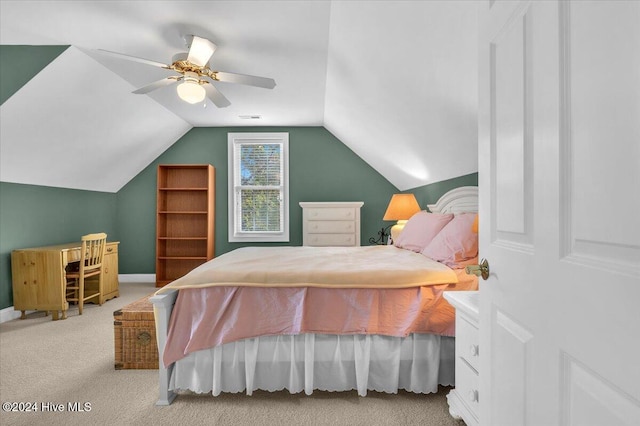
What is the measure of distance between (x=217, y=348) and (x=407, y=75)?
2.25m

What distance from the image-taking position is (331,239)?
16.2 ft

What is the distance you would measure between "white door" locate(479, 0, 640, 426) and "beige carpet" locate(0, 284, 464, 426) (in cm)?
106

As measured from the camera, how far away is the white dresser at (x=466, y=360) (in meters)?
1.49

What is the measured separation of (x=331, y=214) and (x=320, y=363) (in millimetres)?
3031

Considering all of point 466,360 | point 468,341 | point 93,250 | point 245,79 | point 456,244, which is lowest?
point 466,360

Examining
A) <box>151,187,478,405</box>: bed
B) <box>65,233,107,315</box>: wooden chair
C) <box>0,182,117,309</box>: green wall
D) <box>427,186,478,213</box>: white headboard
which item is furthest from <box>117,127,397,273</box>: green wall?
<box>151,187,478,405</box>: bed

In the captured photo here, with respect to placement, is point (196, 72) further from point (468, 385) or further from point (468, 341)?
point (468, 385)

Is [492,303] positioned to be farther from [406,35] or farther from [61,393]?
[61,393]

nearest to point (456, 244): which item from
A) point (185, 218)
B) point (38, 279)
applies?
point (38, 279)

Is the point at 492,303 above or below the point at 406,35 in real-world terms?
below

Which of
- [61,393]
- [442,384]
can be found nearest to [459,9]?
[442,384]

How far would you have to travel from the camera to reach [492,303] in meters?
1.03

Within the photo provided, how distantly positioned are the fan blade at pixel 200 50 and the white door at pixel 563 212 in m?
2.22

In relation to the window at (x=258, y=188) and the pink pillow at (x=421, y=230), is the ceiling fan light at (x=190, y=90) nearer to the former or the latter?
the pink pillow at (x=421, y=230)
